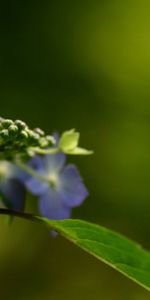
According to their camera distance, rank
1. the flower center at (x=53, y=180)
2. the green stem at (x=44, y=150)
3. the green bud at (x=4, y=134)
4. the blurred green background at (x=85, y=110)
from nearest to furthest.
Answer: the green bud at (x=4, y=134) < the green stem at (x=44, y=150) < the flower center at (x=53, y=180) < the blurred green background at (x=85, y=110)

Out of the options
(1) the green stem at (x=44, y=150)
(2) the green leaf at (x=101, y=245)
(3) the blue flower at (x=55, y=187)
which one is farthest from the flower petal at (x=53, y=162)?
(2) the green leaf at (x=101, y=245)

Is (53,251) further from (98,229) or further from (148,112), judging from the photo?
(98,229)

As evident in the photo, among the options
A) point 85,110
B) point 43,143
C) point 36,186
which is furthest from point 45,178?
point 85,110

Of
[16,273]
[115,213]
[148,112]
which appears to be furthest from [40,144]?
[148,112]

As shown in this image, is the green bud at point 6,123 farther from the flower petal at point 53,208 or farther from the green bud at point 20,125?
the flower petal at point 53,208

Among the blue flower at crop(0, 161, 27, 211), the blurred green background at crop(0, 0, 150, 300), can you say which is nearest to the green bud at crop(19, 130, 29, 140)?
the blue flower at crop(0, 161, 27, 211)

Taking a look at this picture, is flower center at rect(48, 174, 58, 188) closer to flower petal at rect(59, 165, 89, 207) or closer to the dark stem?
flower petal at rect(59, 165, 89, 207)

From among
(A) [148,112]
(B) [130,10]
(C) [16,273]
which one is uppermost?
(B) [130,10]
